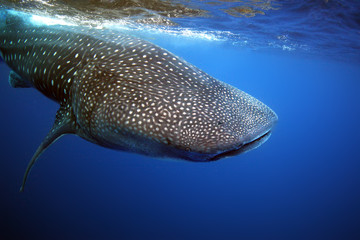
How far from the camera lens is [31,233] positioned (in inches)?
595

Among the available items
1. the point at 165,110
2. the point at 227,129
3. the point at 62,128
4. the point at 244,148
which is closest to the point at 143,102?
the point at 165,110

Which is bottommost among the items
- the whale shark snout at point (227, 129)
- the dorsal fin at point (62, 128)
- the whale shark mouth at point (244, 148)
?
the dorsal fin at point (62, 128)

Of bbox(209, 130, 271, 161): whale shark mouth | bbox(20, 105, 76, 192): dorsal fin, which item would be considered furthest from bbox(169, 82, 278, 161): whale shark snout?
bbox(20, 105, 76, 192): dorsal fin

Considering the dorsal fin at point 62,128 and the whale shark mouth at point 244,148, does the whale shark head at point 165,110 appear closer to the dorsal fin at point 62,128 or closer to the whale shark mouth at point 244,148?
the whale shark mouth at point 244,148

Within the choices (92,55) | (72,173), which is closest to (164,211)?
(72,173)

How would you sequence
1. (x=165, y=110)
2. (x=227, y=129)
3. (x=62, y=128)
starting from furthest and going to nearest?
(x=62, y=128), (x=165, y=110), (x=227, y=129)

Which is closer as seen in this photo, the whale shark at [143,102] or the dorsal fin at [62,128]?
the whale shark at [143,102]

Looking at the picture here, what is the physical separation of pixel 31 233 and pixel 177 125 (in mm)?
18418

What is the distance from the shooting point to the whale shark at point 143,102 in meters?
1.74

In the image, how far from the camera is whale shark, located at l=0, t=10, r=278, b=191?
1.74m

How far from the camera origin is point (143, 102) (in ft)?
6.46

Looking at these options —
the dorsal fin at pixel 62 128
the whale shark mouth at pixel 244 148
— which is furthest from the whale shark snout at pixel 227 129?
the dorsal fin at pixel 62 128

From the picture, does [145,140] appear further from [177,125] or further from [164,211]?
[164,211]

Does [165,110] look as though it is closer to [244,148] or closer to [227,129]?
[227,129]
